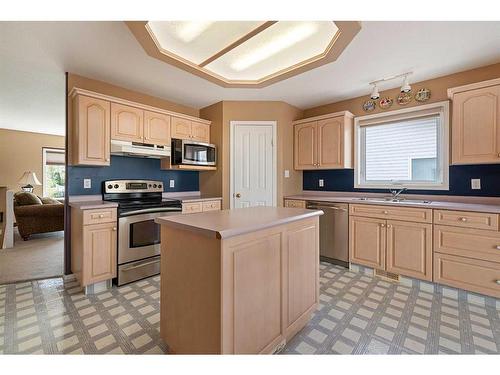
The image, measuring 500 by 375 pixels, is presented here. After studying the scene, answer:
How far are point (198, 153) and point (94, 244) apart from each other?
5.73ft

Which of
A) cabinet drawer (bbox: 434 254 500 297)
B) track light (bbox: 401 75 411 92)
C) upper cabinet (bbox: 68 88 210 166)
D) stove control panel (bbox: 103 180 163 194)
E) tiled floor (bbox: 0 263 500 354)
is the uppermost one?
track light (bbox: 401 75 411 92)

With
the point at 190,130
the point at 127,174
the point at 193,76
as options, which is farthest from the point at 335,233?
the point at 127,174

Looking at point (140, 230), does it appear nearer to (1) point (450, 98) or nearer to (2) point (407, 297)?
(2) point (407, 297)

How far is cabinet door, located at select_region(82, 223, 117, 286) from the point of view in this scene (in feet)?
7.59

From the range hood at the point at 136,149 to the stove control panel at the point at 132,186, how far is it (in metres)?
0.38

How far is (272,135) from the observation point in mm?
3668

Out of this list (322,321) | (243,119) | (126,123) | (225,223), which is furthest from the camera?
(243,119)

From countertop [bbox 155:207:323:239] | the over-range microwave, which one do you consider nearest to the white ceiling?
the over-range microwave

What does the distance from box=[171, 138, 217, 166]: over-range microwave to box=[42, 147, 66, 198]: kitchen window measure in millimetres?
5665

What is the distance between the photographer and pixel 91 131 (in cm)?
258

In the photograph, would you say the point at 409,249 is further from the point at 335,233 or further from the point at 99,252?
the point at 99,252

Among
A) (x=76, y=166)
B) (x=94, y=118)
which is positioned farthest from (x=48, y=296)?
(x=94, y=118)

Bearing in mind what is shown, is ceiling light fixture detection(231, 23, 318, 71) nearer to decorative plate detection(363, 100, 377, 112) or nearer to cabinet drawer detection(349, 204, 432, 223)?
decorative plate detection(363, 100, 377, 112)
